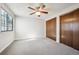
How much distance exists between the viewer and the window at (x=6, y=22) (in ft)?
8.72

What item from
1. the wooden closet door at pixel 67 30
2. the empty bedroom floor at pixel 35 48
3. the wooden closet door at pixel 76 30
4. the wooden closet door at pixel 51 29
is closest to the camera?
the empty bedroom floor at pixel 35 48

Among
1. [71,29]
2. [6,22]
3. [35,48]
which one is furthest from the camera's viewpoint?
[71,29]

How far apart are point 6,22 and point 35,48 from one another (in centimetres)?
96

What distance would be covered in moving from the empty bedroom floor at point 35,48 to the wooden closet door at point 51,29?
7.7 inches

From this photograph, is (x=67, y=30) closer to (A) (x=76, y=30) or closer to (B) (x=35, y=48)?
(A) (x=76, y=30)

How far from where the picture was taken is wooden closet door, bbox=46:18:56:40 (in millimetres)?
3173

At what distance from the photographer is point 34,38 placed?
3008 mm

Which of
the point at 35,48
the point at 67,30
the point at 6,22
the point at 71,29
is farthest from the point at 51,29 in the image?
the point at 6,22

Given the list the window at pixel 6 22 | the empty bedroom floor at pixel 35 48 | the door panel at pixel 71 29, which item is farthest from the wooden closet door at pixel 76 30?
the window at pixel 6 22

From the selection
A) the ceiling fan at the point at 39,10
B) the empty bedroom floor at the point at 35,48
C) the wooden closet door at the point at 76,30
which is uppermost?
the ceiling fan at the point at 39,10

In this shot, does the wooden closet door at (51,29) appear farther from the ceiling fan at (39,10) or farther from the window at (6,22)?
the window at (6,22)

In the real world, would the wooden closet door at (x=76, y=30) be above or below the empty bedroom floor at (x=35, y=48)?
above

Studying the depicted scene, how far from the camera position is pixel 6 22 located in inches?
108
